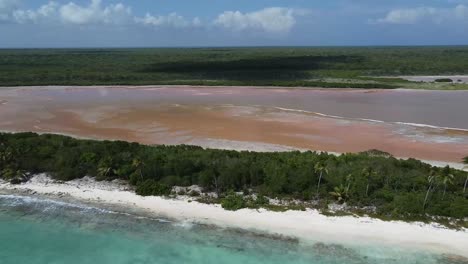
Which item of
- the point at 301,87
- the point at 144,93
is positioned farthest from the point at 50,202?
the point at 301,87

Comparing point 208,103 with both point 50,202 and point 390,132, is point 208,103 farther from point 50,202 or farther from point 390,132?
point 50,202

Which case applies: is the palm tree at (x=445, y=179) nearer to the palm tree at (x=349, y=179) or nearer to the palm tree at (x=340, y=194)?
the palm tree at (x=349, y=179)

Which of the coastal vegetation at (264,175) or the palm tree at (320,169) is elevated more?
the palm tree at (320,169)

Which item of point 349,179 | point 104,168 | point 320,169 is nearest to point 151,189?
point 104,168

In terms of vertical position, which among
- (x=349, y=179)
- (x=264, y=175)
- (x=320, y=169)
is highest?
(x=320, y=169)

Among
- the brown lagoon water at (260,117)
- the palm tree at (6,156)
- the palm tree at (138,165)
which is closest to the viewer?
the palm tree at (138,165)

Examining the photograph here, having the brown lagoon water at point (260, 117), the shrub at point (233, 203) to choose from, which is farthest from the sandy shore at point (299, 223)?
the brown lagoon water at point (260, 117)

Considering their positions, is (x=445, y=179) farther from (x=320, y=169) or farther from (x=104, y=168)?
(x=104, y=168)

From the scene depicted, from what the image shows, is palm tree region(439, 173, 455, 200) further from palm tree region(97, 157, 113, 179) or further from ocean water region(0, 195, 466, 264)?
palm tree region(97, 157, 113, 179)
